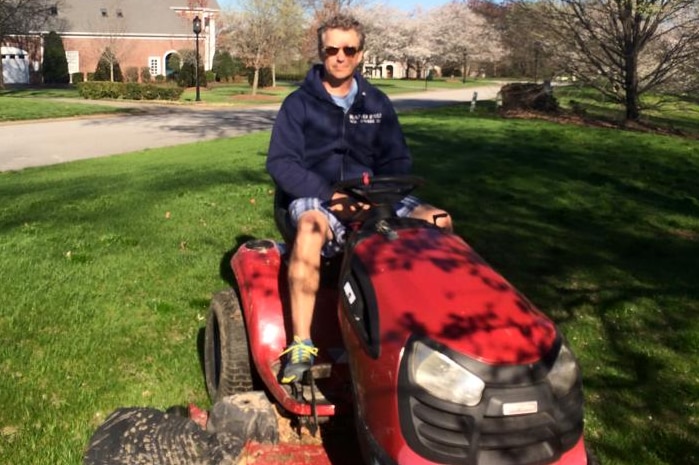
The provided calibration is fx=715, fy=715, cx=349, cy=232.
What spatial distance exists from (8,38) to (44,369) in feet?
162

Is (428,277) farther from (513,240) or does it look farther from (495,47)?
(495,47)

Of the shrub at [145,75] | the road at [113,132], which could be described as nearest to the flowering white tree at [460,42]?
the shrub at [145,75]

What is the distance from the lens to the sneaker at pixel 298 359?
10.2ft

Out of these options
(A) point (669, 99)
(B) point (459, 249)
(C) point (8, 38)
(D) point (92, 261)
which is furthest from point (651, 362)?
(C) point (8, 38)

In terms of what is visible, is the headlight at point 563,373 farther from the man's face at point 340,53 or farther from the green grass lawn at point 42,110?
the green grass lawn at point 42,110

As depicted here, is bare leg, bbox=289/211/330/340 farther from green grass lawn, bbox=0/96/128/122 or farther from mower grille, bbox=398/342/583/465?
green grass lawn, bbox=0/96/128/122

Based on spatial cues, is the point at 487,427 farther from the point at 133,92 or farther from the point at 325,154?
the point at 133,92

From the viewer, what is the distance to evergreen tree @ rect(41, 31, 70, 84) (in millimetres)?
50250

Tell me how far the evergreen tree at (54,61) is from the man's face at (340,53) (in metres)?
52.0

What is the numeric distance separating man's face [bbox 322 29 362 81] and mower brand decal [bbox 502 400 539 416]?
2.02 meters

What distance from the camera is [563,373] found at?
2.39 meters

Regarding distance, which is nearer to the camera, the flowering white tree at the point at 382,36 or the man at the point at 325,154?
the man at the point at 325,154

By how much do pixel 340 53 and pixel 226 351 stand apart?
1.62m

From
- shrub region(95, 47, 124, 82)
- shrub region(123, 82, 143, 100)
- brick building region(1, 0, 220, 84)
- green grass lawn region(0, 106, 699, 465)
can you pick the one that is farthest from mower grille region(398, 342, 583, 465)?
brick building region(1, 0, 220, 84)
